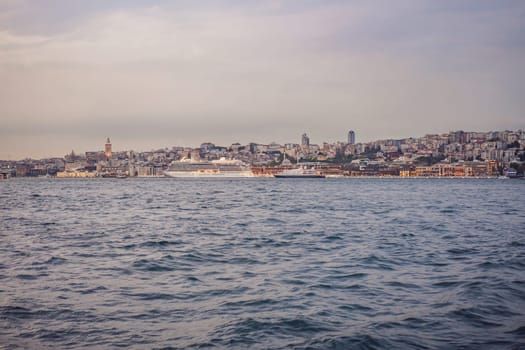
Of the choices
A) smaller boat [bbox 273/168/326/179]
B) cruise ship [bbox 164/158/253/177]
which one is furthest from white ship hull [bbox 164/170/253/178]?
smaller boat [bbox 273/168/326/179]

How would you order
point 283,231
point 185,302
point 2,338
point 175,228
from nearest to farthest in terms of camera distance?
point 2,338 → point 185,302 → point 283,231 → point 175,228

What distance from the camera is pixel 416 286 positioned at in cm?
784

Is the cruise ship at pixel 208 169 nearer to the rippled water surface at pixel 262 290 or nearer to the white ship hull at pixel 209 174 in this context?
the white ship hull at pixel 209 174

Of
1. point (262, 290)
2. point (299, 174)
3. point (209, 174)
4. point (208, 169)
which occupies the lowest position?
point (299, 174)

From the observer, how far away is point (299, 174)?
5153 inches

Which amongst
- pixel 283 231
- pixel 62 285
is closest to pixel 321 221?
pixel 283 231

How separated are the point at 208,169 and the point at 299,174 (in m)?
26.7

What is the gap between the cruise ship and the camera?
11450cm

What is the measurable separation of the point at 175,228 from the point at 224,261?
6.63 metres

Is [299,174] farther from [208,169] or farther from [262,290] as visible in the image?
[262,290]

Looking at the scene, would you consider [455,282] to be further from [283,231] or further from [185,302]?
[283,231]

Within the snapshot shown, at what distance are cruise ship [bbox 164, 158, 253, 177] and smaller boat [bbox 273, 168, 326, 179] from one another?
949cm

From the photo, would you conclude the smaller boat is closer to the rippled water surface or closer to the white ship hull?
the white ship hull

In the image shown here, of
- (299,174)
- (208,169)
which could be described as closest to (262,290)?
(208,169)
